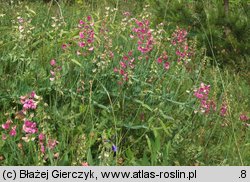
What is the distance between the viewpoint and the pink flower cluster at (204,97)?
293cm

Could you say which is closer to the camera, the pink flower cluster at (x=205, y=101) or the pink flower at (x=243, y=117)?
the pink flower cluster at (x=205, y=101)

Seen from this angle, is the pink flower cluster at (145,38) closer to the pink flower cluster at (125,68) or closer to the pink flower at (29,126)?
the pink flower cluster at (125,68)

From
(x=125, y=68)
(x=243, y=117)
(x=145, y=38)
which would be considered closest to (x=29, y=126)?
(x=125, y=68)

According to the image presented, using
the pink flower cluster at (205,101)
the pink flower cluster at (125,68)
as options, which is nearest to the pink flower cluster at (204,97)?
the pink flower cluster at (205,101)

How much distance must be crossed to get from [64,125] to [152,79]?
801mm

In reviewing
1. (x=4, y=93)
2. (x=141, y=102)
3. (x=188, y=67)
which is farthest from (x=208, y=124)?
(x=4, y=93)

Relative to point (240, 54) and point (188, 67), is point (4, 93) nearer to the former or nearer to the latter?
point (188, 67)

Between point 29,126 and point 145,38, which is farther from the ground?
point 145,38

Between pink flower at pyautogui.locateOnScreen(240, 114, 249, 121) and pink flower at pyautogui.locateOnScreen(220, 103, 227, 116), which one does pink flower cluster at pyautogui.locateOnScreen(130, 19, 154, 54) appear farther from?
pink flower at pyautogui.locateOnScreen(240, 114, 249, 121)

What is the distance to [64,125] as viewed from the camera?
2.82 m

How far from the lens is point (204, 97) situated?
3016mm

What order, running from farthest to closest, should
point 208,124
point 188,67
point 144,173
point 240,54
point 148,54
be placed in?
point 240,54 → point 188,67 → point 148,54 → point 208,124 → point 144,173

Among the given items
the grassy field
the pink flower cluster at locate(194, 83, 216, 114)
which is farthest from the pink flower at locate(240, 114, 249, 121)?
the pink flower cluster at locate(194, 83, 216, 114)

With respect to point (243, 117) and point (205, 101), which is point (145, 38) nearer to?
point (205, 101)
